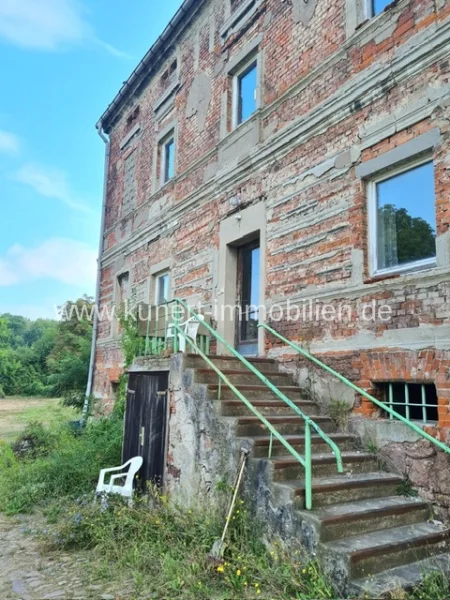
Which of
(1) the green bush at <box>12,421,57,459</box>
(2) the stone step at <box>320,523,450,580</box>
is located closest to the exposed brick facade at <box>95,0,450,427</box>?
(2) the stone step at <box>320,523,450,580</box>

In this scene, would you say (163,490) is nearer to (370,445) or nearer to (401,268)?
(370,445)

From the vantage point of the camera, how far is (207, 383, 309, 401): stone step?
559 centimetres

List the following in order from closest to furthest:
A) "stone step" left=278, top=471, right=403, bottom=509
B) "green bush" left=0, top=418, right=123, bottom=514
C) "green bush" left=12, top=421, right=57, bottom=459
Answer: "stone step" left=278, top=471, right=403, bottom=509 < "green bush" left=0, top=418, right=123, bottom=514 < "green bush" left=12, top=421, right=57, bottom=459

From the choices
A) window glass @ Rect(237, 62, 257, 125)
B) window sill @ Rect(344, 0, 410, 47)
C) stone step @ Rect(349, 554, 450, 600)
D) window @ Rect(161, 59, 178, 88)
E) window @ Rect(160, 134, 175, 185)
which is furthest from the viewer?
window @ Rect(160, 134, 175, 185)

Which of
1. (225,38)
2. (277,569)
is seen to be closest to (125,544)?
(277,569)

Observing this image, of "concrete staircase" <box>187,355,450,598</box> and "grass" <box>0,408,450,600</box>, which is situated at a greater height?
"concrete staircase" <box>187,355,450,598</box>

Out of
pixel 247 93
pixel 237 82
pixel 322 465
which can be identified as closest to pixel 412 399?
pixel 322 465

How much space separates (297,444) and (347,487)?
0.76 m

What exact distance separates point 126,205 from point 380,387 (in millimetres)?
9677

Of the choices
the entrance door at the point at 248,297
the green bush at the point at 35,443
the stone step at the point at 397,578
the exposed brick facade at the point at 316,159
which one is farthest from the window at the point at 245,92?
the green bush at the point at 35,443

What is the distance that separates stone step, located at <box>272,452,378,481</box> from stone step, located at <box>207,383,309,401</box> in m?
1.13

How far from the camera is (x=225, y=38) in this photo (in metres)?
9.37

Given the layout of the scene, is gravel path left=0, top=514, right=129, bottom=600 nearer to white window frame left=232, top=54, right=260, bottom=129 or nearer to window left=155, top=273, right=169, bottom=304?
window left=155, top=273, right=169, bottom=304

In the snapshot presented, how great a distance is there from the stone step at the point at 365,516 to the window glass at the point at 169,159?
899 cm
